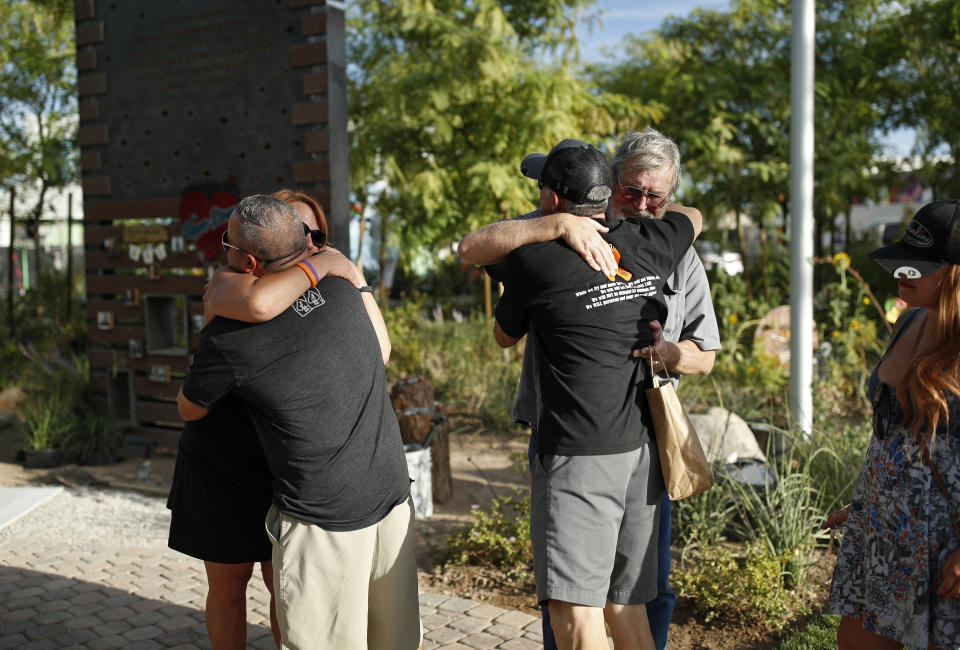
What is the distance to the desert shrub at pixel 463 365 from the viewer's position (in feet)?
24.7

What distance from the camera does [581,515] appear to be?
2.33 m

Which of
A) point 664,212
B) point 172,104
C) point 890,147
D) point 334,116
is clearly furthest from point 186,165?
point 890,147

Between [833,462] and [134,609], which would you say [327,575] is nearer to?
[134,609]

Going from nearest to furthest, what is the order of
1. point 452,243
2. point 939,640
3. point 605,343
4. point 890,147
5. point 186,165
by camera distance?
point 939,640, point 605,343, point 186,165, point 452,243, point 890,147

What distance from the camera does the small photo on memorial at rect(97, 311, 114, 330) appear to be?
6.83m

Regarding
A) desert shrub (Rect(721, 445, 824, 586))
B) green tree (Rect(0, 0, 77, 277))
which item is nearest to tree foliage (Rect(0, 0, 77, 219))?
green tree (Rect(0, 0, 77, 277))

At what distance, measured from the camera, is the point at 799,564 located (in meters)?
3.66

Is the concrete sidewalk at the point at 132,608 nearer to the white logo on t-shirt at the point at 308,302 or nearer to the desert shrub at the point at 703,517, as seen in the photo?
the desert shrub at the point at 703,517

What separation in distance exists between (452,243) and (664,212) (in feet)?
26.1

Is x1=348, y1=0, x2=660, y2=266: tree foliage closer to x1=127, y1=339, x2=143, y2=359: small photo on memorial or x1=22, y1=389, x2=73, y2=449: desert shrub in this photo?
x1=127, y1=339, x2=143, y2=359: small photo on memorial

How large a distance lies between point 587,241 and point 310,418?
89 cm

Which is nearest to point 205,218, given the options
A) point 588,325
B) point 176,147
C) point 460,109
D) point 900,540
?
point 176,147

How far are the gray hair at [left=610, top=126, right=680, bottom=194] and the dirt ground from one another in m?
1.96

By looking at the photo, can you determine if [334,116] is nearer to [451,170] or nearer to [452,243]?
[451,170]
